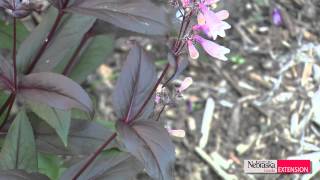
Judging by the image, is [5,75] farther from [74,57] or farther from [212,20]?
[212,20]

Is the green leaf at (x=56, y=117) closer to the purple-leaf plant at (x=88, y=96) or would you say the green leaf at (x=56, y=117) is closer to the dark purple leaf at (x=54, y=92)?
the purple-leaf plant at (x=88, y=96)

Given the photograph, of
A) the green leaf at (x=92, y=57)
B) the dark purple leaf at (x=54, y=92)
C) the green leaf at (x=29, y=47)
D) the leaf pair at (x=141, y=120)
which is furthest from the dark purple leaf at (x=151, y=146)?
the green leaf at (x=92, y=57)

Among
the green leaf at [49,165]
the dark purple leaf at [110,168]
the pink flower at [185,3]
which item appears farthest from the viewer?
the green leaf at [49,165]

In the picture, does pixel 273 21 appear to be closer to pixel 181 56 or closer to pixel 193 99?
pixel 193 99

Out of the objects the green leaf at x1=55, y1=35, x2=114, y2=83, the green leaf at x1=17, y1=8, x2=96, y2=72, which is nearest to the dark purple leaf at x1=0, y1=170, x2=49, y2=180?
the green leaf at x1=17, y1=8, x2=96, y2=72

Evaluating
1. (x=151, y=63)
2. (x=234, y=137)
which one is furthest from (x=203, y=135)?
(x=151, y=63)

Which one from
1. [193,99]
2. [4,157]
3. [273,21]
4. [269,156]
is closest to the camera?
[4,157]

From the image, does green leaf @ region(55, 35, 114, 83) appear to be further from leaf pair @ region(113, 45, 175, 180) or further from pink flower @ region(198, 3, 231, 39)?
pink flower @ region(198, 3, 231, 39)

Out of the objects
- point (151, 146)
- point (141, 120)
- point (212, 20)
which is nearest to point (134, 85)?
point (141, 120)
